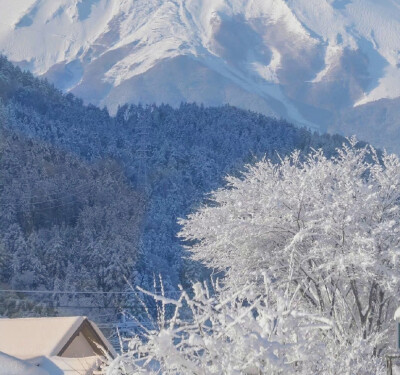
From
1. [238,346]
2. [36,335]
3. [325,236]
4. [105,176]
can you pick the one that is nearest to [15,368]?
[238,346]

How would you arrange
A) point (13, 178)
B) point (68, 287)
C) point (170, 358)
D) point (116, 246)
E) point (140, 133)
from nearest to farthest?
point (170, 358) < point (68, 287) < point (116, 246) < point (13, 178) < point (140, 133)

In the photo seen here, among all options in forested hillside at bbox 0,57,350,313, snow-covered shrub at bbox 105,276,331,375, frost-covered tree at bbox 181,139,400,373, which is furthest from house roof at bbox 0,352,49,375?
forested hillside at bbox 0,57,350,313

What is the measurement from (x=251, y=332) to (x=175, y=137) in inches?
3231

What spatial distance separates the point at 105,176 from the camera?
7088cm

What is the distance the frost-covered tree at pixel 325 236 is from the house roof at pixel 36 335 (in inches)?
161

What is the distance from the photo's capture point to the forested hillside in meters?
53.2

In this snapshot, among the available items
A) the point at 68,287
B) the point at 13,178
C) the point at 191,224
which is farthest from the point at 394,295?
the point at 13,178

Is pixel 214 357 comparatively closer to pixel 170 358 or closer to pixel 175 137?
pixel 170 358

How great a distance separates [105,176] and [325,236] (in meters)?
53.2

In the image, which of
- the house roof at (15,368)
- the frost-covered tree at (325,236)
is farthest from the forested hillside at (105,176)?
the house roof at (15,368)

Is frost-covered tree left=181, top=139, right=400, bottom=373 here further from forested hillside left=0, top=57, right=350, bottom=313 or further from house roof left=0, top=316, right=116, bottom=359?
forested hillside left=0, top=57, right=350, bottom=313

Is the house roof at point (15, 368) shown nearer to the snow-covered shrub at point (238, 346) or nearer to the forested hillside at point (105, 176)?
the snow-covered shrub at point (238, 346)

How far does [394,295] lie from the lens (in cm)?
1745

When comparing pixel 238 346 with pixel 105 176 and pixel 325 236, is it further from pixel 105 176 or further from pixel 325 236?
pixel 105 176
